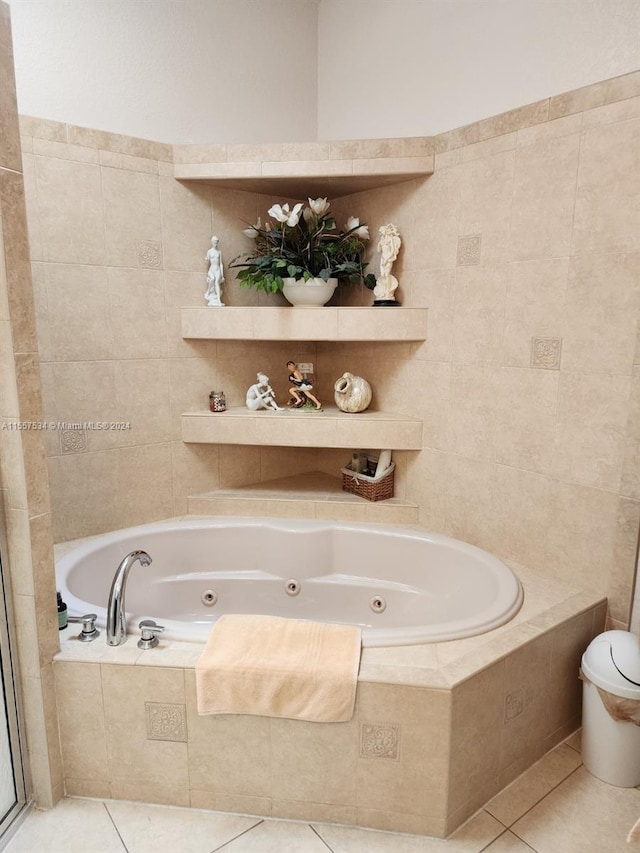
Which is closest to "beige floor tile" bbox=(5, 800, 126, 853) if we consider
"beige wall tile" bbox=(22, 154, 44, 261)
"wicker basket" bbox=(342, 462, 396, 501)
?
"wicker basket" bbox=(342, 462, 396, 501)

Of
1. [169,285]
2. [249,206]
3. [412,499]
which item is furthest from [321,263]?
[412,499]

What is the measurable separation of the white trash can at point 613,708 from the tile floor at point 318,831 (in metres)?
0.08

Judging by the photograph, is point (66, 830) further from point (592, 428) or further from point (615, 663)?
point (592, 428)

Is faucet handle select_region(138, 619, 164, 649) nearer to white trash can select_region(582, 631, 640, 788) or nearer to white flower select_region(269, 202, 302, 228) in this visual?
white trash can select_region(582, 631, 640, 788)

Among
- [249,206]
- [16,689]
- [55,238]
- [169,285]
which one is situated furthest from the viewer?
[249,206]

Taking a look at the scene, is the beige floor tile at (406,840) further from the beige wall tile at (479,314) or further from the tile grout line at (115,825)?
the beige wall tile at (479,314)

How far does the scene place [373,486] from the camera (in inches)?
99.5

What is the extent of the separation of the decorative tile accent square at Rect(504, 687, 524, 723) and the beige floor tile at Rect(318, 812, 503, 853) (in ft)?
0.91

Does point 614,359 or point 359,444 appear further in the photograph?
point 359,444

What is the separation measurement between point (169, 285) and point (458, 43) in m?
1.52

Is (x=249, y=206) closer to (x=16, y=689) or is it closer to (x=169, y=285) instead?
(x=169, y=285)

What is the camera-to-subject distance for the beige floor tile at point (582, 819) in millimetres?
1476

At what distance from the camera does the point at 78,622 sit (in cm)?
171

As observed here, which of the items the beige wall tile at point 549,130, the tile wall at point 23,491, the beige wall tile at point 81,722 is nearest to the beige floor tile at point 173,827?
the beige wall tile at point 81,722
